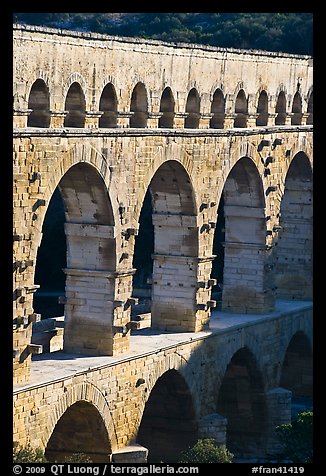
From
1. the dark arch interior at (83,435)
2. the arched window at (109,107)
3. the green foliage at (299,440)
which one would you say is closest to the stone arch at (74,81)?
the arched window at (109,107)

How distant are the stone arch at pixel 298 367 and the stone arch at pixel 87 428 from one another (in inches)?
588

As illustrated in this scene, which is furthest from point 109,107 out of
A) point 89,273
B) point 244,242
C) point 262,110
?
point 262,110

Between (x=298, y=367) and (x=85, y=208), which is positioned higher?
(x=85, y=208)

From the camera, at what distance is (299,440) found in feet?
157

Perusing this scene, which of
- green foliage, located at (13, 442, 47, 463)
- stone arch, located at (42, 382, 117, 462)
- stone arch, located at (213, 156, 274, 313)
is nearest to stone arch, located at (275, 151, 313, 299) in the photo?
stone arch, located at (213, 156, 274, 313)

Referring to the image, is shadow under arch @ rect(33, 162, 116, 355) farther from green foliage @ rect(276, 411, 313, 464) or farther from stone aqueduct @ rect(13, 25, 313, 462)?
green foliage @ rect(276, 411, 313, 464)

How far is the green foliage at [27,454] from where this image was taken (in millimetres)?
37719

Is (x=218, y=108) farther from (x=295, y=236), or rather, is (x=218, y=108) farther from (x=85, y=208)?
(x=295, y=236)

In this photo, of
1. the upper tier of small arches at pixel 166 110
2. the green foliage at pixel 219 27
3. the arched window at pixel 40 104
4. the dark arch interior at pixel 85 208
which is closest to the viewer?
the arched window at pixel 40 104

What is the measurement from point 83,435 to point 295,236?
61.4ft

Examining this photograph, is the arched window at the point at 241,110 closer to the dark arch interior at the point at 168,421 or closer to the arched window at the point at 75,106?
the dark arch interior at the point at 168,421

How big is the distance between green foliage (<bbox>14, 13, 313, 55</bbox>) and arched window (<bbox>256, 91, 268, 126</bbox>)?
2946cm

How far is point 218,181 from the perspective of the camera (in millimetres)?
50875

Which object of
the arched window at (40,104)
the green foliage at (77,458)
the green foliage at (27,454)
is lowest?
the green foliage at (77,458)
